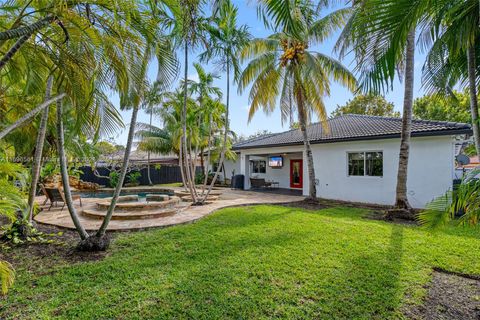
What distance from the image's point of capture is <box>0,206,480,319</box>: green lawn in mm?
3666

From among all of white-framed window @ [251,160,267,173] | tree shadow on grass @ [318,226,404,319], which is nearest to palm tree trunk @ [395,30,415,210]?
tree shadow on grass @ [318,226,404,319]

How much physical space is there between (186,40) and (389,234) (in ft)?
29.7

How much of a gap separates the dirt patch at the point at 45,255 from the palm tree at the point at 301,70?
1003 centimetres

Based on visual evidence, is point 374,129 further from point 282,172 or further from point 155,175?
point 155,175

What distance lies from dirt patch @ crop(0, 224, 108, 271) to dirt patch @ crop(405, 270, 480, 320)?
19.6ft

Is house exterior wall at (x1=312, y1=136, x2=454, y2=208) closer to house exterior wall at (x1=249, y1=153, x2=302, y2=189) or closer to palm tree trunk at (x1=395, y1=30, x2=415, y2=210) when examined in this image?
palm tree trunk at (x1=395, y1=30, x2=415, y2=210)

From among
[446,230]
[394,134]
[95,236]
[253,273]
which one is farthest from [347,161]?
[95,236]

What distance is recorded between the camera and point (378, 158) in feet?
42.9

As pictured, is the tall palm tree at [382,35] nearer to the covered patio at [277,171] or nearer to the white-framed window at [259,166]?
the covered patio at [277,171]

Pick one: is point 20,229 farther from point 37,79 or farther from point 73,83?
point 73,83

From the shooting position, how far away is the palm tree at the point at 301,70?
40.4ft

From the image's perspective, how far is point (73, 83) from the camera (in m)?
4.89

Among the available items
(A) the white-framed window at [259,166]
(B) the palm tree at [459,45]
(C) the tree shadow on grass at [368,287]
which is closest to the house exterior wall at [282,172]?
(A) the white-framed window at [259,166]

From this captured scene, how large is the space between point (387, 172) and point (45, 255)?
13.5 metres
